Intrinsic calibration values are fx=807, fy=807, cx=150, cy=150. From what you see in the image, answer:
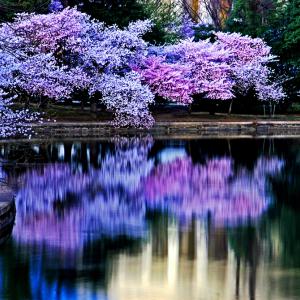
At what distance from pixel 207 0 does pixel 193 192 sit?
50427mm

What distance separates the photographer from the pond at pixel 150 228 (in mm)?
10930

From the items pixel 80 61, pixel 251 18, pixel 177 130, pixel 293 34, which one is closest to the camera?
pixel 80 61

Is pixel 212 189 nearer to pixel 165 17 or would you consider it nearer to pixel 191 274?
pixel 191 274

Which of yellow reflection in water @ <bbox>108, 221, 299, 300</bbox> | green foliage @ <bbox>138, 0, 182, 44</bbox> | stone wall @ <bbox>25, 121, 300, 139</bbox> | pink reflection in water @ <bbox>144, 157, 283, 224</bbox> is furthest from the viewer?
green foliage @ <bbox>138, 0, 182, 44</bbox>

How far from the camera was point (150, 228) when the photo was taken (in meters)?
15.4

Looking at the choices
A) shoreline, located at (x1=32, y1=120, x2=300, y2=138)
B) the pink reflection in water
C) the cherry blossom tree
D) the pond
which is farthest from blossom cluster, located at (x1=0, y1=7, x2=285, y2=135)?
the pink reflection in water

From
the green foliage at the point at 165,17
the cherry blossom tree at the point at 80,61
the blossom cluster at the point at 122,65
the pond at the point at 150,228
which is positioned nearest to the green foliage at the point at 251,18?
the blossom cluster at the point at 122,65

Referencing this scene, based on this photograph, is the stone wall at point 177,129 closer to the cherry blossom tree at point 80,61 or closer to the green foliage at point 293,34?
the cherry blossom tree at point 80,61

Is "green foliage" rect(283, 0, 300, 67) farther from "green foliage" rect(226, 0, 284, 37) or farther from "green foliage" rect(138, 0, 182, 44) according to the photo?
"green foliage" rect(138, 0, 182, 44)

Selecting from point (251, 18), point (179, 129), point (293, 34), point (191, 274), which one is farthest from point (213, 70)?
point (191, 274)

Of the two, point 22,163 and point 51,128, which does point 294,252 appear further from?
point 51,128

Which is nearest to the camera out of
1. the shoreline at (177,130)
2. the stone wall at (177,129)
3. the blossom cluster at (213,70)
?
the shoreline at (177,130)

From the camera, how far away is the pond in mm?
10930

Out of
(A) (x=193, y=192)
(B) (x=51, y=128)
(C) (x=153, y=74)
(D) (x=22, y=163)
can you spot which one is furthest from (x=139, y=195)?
(C) (x=153, y=74)
